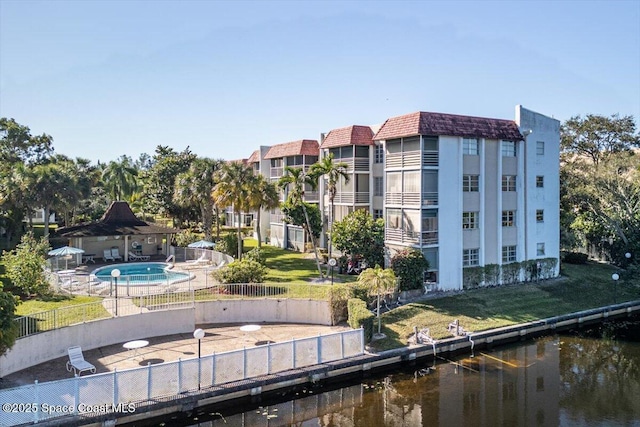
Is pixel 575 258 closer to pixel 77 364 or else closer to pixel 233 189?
pixel 233 189

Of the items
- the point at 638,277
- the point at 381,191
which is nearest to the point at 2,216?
the point at 381,191

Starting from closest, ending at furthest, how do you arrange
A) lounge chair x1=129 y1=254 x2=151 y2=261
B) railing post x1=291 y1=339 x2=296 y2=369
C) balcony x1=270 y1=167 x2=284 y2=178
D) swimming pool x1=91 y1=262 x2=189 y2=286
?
railing post x1=291 y1=339 x2=296 y2=369 < swimming pool x1=91 y1=262 x2=189 y2=286 < lounge chair x1=129 y1=254 x2=151 y2=261 < balcony x1=270 y1=167 x2=284 y2=178

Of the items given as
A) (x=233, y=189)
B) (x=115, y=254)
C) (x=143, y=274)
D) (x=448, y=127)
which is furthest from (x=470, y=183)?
(x=115, y=254)

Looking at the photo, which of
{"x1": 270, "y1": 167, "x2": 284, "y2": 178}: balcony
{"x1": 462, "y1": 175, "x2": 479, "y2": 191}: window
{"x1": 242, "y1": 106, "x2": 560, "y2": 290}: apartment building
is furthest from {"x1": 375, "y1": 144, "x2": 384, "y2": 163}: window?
{"x1": 270, "y1": 167, "x2": 284, "y2": 178}: balcony

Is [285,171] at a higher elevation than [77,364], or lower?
higher

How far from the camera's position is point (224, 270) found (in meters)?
28.9

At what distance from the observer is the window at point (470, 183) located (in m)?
32.1

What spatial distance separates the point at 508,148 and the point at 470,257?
842cm

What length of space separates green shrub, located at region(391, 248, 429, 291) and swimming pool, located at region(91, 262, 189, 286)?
13.6m

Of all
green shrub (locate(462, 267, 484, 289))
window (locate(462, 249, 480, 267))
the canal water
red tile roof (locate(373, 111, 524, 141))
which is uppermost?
red tile roof (locate(373, 111, 524, 141))

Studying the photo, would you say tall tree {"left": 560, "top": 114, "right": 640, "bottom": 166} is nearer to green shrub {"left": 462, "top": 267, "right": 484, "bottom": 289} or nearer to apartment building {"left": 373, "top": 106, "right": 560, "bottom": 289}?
apartment building {"left": 373, "top": 106, "right": 560, "bottom": 289}

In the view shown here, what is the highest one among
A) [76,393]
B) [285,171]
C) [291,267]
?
[285,171]

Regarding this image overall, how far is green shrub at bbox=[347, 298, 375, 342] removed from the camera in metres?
22.5

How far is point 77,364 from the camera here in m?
18.2
